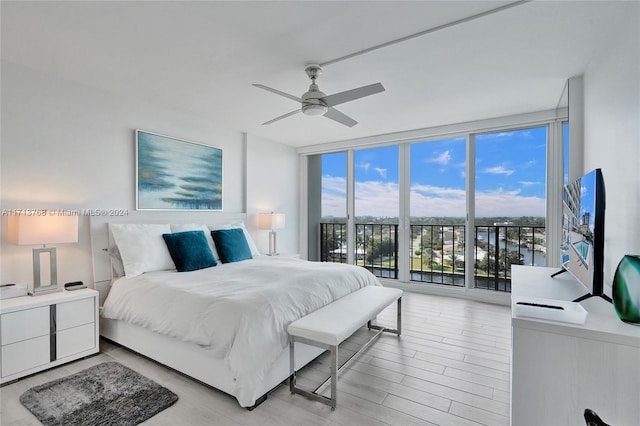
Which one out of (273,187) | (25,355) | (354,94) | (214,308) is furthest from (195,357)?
(273,187)

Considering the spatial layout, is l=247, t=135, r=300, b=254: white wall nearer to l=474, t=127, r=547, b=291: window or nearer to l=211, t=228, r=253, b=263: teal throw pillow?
l=211, t=228, r=253, b=263: teal throw pillow

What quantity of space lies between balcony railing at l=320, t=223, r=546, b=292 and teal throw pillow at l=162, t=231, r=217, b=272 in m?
2.94

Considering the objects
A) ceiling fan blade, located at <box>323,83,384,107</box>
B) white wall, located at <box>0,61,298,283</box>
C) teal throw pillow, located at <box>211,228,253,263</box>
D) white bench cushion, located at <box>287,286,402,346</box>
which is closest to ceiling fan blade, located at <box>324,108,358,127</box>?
ceiling fan blade, located at <box>323,83,384,107</box>

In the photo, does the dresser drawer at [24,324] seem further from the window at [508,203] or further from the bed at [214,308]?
the window at [508,203]

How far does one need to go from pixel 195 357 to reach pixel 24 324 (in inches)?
52.8

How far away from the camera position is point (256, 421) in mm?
1837

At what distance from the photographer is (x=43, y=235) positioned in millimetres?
2508

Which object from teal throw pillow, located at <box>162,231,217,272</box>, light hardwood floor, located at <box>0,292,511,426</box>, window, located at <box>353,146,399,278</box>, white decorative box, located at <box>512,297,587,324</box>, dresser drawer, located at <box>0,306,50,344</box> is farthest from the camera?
window, located at <box>353,146,399,278</box>

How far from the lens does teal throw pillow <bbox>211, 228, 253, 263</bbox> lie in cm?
366

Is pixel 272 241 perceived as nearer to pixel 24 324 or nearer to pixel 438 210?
pixel 438 210

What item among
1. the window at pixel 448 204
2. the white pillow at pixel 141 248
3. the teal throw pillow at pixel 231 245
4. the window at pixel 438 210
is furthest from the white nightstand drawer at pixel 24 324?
the window at pixel 438 210

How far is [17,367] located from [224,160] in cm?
308

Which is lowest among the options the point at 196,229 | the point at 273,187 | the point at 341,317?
the point at 341,317

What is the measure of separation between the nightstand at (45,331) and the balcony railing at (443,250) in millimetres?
4032
